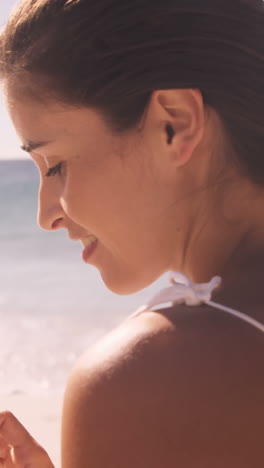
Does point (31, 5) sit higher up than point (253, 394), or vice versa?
point (31, 5)

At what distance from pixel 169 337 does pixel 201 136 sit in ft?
1.42

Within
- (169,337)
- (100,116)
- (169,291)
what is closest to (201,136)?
(100,116)

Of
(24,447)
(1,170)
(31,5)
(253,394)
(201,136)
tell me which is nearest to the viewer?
(253,394)

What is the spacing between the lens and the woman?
128 cm

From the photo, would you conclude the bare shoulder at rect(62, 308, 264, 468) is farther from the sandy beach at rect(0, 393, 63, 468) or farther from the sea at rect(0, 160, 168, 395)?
the sea at rect(0, 160, 168, 395)

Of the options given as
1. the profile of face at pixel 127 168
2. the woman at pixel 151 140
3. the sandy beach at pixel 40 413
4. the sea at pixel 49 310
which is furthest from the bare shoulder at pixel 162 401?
the sea at pixel 49 310

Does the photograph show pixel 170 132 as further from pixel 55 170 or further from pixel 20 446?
pixel 20 446

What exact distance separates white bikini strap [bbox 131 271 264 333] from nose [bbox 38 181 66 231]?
1.45 feet

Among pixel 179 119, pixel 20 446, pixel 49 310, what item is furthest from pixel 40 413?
pixel 179 119

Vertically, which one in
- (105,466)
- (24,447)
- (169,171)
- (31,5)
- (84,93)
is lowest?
(24,447)

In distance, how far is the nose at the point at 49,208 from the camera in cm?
168

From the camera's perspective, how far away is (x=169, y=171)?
1.49m

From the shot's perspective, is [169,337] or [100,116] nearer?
[169,337]

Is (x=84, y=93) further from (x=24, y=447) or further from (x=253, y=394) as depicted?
(x=24, y=447)
